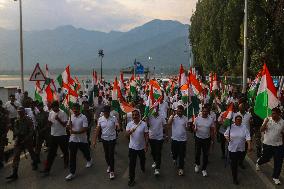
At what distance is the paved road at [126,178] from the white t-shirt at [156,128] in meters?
0.87

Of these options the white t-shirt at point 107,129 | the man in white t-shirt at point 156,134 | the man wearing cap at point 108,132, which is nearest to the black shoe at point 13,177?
the man wearing cap at point 108,132

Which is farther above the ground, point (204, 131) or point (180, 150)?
point (204, 131)

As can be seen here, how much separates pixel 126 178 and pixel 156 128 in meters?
1.38

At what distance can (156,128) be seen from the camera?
33.1ft

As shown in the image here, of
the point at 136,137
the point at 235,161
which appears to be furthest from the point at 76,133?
the point at 235,161

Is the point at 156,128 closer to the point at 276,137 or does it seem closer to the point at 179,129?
the point at 179,129

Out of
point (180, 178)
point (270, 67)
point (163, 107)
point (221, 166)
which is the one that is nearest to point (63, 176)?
point (180, 178)

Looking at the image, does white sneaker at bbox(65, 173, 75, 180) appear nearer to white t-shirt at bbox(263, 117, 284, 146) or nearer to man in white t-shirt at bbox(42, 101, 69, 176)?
man in white t-shirt at bbox(42, 101, 69, 176)

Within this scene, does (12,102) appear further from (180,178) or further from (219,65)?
(219,65)

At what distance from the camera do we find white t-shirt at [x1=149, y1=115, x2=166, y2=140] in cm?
1005

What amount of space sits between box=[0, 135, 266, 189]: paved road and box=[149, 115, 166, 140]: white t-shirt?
0.87 m

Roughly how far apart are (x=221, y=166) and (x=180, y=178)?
1.63m

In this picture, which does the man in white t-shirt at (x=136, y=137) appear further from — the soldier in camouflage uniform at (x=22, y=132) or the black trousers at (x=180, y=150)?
the soldier in camouflage uniform at (x=22, y=132)

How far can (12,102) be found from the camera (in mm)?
14891
